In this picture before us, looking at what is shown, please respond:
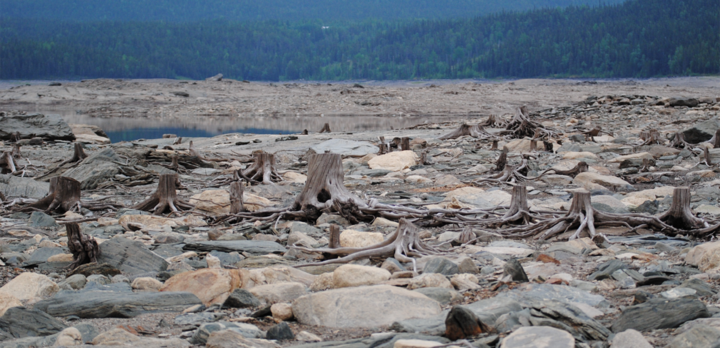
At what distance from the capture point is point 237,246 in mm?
4652

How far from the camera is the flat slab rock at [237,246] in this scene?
461 centimetres

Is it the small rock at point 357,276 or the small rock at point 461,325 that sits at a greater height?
the small rock at point 461,325

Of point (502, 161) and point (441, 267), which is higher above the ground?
point (441, 267)

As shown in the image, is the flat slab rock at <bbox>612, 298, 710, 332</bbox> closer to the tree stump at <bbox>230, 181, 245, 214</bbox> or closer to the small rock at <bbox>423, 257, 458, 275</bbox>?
the small rock at <bbox>423, 257, 458, 275</bbox>

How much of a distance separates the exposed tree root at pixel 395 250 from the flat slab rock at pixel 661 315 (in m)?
1.60

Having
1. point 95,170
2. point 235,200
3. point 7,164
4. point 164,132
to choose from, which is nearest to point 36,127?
point 7,164

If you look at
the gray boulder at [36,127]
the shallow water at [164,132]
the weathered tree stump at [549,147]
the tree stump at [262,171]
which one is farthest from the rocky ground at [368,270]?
the shallow water at [164,132]

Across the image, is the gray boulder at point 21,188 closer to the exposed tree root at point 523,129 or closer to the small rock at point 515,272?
the small rock at point 515,272

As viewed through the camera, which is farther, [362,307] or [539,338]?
[362,307]

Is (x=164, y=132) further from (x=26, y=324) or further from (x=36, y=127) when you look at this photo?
(x=26, y=324)

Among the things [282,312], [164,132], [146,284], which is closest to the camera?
[282,312]

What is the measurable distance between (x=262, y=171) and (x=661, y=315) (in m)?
6.48

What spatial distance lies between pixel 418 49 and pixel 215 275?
279ft

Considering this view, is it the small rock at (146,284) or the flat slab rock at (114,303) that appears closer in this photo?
the flat slab rock at (114,303)
